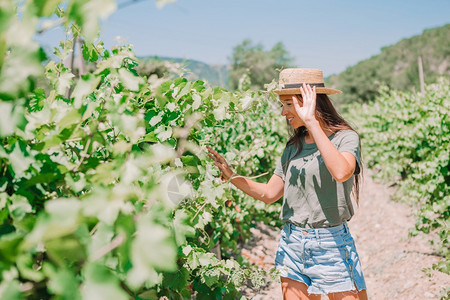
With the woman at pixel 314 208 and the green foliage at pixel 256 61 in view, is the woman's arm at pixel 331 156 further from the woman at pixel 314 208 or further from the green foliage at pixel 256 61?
the green foliage at pixel 256 61

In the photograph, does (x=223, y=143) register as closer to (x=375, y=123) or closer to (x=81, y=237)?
(x=81, y=237)

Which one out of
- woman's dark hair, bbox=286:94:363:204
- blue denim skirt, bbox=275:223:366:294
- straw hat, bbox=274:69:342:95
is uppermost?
straw hat, bbox=274:69:342:95

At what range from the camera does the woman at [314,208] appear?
6.23 ft

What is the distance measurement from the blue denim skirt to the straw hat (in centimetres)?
78

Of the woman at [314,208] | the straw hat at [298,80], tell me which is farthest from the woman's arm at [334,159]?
the straw hat at [298,80]

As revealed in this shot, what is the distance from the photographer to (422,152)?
20.1ft

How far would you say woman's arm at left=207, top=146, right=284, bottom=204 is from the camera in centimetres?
202

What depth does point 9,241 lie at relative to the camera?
0.61 meters

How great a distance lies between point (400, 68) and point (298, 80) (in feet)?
198

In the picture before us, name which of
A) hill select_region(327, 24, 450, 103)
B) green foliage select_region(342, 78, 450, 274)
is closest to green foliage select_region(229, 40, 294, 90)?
hill select_region(327, 24, 450, 103)

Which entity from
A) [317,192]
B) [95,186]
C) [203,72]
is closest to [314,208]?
[317,192]

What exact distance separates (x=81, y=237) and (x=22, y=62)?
327 mm

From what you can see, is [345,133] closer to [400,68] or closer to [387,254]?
[387,254]

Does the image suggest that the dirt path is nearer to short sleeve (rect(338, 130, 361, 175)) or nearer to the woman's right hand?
the woman's right hand
